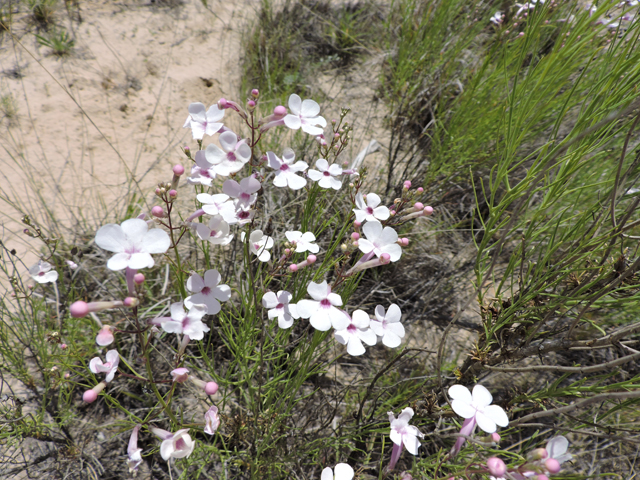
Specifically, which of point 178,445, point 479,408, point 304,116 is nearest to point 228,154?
point 304,116

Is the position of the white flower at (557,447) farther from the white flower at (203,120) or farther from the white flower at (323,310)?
the white flower at (203,120)

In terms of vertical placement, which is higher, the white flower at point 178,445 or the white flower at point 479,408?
the white flower at point 479,408

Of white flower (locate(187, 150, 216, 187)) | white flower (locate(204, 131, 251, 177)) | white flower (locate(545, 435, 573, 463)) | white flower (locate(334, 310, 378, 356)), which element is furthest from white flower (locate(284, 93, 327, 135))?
white flower (locate(545, 435, 573, 463))

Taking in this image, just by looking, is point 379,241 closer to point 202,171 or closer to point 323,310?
point 323,310

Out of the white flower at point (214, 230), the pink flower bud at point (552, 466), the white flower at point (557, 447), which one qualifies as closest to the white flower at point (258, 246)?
the white flower at point (214, 230)

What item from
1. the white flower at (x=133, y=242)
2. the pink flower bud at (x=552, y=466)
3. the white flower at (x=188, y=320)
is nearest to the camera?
the pink flower bud at (x=552, y=466)

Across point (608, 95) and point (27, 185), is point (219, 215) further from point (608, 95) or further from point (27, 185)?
point (27, 185)

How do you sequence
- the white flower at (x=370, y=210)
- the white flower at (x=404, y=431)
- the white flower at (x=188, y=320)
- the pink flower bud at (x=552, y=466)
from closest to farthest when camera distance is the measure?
the pink flower bud at (x=552, y=466) < the white flower at (x=188, y=320) < the white flower at (x=404, y=431) < the white flower at (x=370, y=210)

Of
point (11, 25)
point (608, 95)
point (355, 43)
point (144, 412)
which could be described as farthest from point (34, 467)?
point (355, 43)
